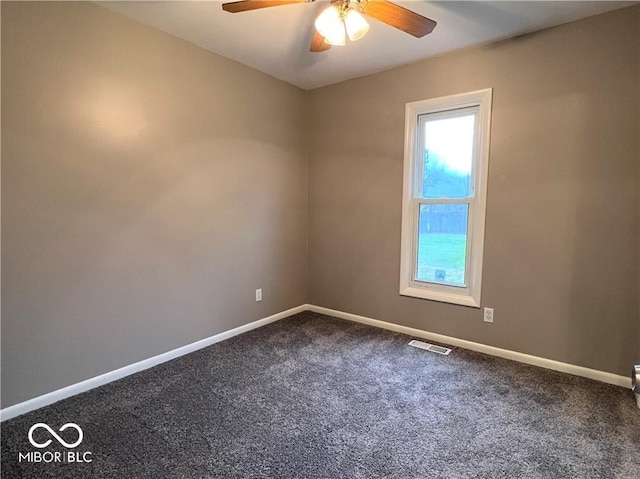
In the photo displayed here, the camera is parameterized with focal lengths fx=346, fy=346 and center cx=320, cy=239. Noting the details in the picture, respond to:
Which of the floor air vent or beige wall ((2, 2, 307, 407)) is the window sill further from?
beige wall ((2, 2, 307, 407))

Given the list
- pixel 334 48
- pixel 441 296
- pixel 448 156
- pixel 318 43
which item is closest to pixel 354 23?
pixel 318 43

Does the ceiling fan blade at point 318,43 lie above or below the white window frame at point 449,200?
above

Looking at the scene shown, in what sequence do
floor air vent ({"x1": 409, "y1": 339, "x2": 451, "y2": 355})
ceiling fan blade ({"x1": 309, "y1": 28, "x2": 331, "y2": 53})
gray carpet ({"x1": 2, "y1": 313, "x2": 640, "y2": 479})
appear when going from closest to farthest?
gray carpet ({"x1": 2, "y1": 313, "x2": 640, "y2": 479}) < ceiling fan blade ({"x1": 309, "y1": 28, "x2": 331, "y2": 53}) < floor air vent ({"x1": 409, "y1": 339, "x2": 451, "y2": 355})

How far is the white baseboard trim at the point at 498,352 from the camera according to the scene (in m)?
2.38

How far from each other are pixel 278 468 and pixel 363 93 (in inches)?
123

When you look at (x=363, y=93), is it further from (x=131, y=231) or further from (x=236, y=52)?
(x=131, y=231)

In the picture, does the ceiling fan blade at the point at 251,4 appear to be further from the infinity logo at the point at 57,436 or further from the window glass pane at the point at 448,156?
the infinity logo at the point at 57,436

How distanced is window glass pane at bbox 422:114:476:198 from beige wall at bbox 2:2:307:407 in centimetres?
151

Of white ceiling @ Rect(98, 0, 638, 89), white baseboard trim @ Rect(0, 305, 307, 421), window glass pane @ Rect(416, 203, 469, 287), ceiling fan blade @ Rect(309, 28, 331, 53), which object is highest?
white ceiling @ Rect(98, 0, 638, 89)

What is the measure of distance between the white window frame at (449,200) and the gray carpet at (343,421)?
0.60 metres

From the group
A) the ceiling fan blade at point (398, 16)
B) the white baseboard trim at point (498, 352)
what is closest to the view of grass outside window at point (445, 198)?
the white baseboard trim at point (498, 352)

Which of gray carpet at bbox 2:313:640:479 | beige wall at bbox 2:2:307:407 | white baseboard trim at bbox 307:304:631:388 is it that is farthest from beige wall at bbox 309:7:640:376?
beige wall at bbox 2:2:307:407

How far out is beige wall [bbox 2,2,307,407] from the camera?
1960mm

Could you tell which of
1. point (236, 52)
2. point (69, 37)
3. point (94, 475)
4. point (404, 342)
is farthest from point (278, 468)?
point (236, 52)
